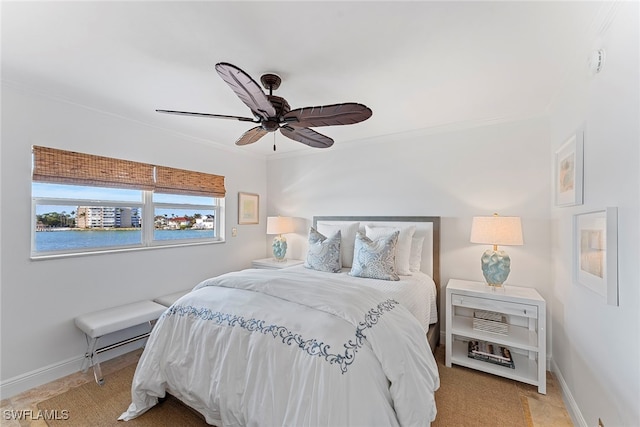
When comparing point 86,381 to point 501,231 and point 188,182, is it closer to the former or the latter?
point 188,182

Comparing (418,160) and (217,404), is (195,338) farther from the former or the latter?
(418,160)

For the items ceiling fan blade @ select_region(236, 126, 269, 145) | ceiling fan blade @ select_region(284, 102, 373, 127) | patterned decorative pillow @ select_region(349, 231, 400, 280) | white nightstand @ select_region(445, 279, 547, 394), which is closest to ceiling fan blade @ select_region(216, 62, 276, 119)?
ceiling fan blade @ select_region(284, 102, 373, 127)

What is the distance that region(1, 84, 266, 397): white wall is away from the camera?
2.15 metres

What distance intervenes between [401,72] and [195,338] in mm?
2314

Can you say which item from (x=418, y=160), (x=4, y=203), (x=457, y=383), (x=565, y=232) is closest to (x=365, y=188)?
(x=418, y=160)

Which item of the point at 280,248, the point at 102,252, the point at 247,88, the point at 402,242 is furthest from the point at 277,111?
the point at 280,248

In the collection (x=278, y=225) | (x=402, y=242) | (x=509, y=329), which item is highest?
(x=278, y=225)

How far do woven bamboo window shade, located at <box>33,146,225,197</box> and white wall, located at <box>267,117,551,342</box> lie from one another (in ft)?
5.43

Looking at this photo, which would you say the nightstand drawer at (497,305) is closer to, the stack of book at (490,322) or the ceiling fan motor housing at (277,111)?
the stack of book at (490,322)

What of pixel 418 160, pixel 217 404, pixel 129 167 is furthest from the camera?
pixel 418 160

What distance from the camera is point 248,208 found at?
428cm

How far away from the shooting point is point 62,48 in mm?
1729

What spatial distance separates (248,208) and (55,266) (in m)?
2.31

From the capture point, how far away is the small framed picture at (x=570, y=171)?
1793mm
